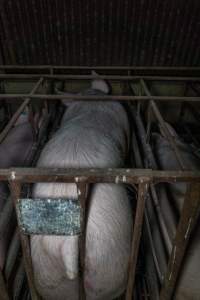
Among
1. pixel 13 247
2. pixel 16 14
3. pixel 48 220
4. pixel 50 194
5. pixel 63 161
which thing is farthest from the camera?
pixel 16 14

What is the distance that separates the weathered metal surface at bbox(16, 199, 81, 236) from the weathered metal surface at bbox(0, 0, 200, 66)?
1.84 meters

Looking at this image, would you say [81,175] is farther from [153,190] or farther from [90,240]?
[153,190]

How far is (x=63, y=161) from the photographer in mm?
1304

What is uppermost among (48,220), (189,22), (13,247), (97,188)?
(189,22)

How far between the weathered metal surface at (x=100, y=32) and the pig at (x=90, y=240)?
1.27 meters

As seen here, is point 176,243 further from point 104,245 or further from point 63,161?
point 63,161

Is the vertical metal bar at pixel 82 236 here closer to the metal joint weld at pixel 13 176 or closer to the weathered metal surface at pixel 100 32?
the metal joint weld at pixel 13 176

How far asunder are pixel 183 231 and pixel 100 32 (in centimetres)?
192

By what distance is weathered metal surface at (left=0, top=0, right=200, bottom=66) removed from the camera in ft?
7.34

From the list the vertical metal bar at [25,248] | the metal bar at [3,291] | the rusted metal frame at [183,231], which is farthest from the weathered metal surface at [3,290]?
the rusted metal frame at [183,231]

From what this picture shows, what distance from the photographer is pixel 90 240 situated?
45.4 inches

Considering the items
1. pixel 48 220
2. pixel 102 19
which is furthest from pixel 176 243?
pixel 102 19

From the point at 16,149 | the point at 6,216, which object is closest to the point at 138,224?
the point at 6,216

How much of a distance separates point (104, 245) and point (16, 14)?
2006 mm
